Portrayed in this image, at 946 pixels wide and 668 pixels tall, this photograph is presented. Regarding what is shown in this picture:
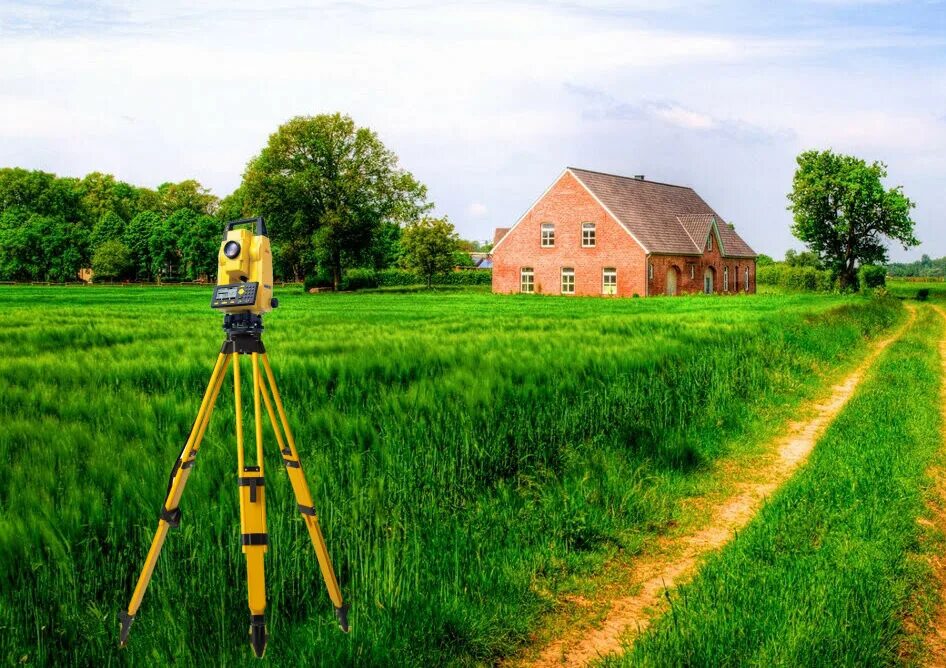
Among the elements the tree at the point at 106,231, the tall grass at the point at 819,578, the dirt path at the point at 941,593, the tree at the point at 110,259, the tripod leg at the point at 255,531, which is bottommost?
the dirt path at the point at 941,593

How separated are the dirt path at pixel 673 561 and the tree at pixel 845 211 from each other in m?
71.8

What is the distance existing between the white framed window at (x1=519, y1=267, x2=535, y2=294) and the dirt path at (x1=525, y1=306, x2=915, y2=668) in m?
52.5

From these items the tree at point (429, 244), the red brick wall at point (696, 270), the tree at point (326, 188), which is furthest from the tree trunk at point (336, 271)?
the red brick wall at point (696, 270)

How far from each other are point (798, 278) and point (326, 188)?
4880 cm

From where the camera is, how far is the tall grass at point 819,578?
4625mm

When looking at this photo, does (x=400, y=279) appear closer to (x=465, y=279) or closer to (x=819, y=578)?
(x=465, y=279)

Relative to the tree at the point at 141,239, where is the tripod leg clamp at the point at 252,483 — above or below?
below

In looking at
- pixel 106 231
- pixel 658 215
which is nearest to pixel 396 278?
pixel 658 215

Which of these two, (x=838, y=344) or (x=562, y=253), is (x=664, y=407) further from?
(x=562, y=253)

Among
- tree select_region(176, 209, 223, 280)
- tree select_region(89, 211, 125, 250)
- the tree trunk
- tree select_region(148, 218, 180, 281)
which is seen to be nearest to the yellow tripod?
the tree trunk

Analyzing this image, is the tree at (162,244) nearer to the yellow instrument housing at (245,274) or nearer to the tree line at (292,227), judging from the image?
the tree line at (292,227)

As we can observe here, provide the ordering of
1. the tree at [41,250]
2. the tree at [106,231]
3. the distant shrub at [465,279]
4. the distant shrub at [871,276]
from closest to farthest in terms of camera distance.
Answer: the distant shrub at [871,276] → the distant shrub at [465,279] → the tree at [41,250] → the tree at [106,231]

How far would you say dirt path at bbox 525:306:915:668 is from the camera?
16.1ft

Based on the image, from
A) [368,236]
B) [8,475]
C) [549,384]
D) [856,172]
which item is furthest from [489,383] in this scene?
[856,172]
